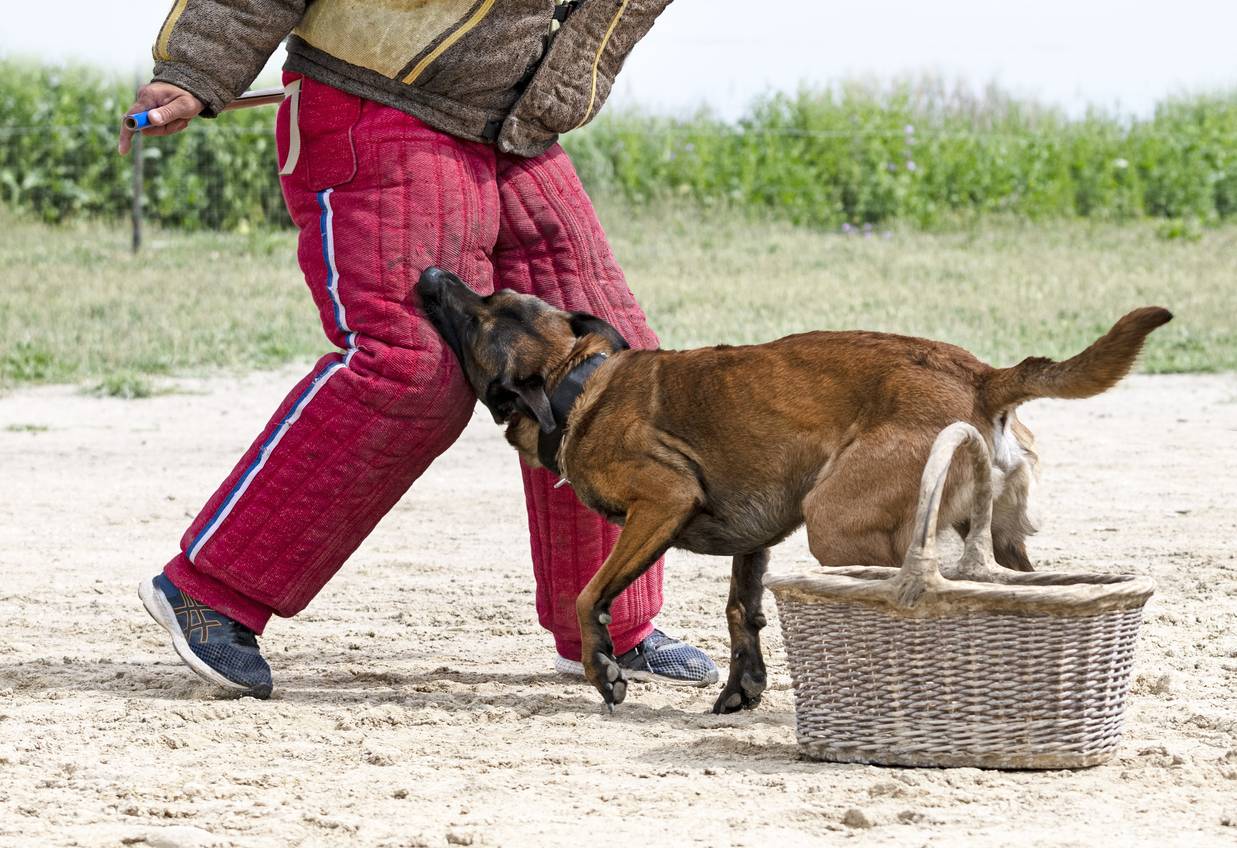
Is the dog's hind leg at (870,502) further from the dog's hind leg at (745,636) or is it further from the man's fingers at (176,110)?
the man's fingers at (176,110)

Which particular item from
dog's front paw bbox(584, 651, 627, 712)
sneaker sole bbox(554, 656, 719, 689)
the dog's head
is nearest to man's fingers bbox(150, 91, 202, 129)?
the dog's head

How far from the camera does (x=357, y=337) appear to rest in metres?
4.05

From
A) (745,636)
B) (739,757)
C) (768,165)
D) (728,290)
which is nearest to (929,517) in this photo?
(739,757)

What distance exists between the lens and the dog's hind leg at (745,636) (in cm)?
413

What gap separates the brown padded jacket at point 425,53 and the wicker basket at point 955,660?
1.43m

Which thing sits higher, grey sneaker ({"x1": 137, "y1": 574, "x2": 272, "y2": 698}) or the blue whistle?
the blue whistle

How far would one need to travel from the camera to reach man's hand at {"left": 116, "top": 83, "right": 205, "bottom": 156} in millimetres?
3895

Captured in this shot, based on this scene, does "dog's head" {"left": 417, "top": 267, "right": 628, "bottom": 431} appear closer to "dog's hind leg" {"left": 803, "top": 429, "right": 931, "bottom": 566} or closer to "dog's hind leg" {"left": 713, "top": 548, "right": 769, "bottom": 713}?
"dog's hind leg" {"left": 713, "top": 548, "right": 769, "bottom": 713}

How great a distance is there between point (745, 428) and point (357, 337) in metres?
0.97

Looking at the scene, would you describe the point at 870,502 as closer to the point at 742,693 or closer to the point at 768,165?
the point at 742,693

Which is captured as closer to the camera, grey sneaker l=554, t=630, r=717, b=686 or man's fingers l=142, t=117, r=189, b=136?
man's fingers l=142, t=117, r=189, b=136

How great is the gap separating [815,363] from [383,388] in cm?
103

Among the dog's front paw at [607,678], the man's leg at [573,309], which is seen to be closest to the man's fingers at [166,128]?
→ the man's leg at [573,309]

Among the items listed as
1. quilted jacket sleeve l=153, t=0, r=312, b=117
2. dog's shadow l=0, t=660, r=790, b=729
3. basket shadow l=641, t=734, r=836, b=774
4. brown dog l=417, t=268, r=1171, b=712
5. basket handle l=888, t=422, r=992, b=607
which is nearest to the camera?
basket handle l=888, t=422, r=992, b=607
